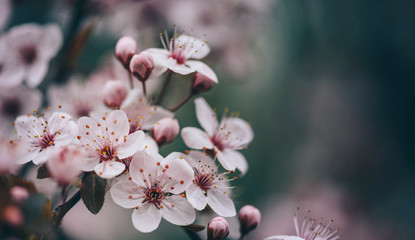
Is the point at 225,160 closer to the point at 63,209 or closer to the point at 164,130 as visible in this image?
the point at 164,130

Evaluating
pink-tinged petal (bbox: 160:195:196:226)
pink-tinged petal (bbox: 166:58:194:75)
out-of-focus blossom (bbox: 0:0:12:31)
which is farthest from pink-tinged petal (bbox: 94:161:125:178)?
out-of-focus blossom (bbox: 0:0:12:31)

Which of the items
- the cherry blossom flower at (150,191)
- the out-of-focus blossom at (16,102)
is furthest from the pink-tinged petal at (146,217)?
the out-of-focus blossom at (16,102)

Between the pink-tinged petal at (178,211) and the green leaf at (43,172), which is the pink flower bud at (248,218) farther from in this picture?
the green leaf at (43,172)

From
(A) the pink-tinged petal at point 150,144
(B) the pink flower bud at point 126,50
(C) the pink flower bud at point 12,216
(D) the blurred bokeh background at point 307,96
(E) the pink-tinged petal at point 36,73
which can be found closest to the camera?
(C) the pink flower bud at point 12,216

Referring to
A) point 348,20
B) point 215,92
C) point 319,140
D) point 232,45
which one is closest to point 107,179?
point 232,45

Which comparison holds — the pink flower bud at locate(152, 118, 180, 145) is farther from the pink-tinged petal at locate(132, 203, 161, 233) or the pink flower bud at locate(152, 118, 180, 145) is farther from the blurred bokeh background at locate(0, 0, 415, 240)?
the blurred bokeh background at locate(0, 0, 415, 240)

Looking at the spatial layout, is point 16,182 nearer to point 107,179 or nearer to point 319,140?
point 107,179

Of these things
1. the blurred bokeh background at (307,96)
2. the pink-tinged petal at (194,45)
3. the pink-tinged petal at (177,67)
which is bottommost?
the blurred bokeh background at (307,96)

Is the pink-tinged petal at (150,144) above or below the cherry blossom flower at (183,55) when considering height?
below
